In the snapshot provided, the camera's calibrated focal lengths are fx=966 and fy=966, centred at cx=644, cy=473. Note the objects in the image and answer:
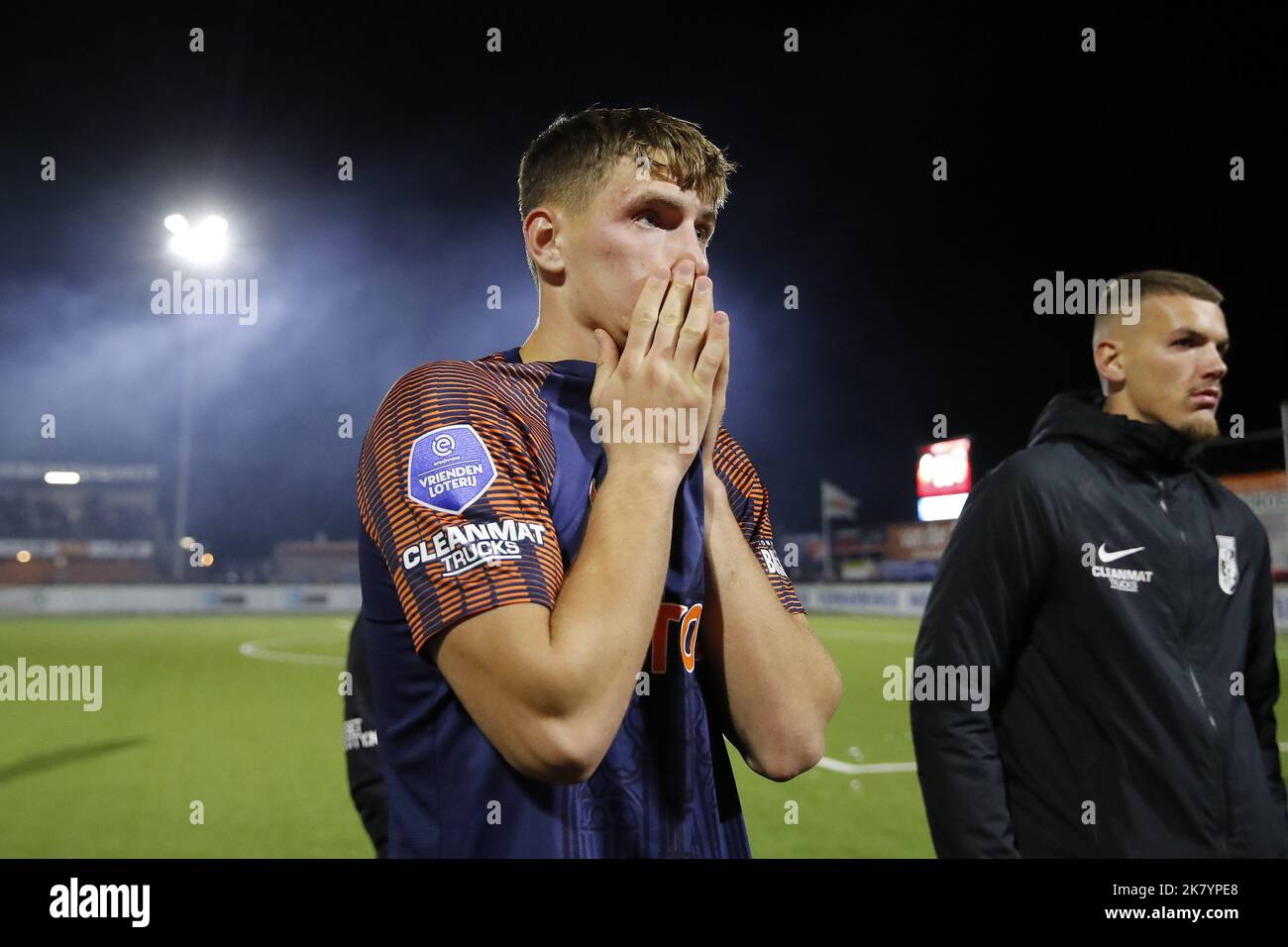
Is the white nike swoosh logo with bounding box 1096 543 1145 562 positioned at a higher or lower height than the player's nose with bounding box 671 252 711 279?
lower

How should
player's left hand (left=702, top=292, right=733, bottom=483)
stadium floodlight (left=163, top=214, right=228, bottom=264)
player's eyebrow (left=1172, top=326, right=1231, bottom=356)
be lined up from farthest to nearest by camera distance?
stadium floodlight (left=163, top=214, right=228, bottom=264)
player's eyebrow (left=1172, top=326, right=1231, bottom=356)
player's left hand (left=702, top=292, right=733, bottom=483)

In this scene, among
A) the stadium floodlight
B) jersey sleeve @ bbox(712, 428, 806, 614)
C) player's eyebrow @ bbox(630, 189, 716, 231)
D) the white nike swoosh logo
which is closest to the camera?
player's eyebrow @ bbox(630, 189, 716, 231)

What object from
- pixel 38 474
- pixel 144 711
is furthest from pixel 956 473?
pixel 38 474

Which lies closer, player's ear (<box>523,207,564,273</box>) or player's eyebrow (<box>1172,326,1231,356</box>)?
player's ear (<box>523,207,564,273</box>)

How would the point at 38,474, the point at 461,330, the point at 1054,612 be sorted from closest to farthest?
the point at 1054,612 < the point at 38,474 < the point at 461,330

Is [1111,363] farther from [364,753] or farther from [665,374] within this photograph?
[364,753]

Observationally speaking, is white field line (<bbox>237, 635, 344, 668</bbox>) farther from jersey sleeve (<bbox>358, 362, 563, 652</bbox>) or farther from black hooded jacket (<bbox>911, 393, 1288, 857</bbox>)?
jersey sleeve (<bbox>358, 362, 563, 652</bbox>)

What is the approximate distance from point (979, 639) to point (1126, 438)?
36.4 inches

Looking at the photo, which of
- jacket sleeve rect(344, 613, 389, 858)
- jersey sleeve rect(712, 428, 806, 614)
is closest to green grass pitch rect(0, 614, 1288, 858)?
jacket sleeve rect(344, 613, 389, 858)

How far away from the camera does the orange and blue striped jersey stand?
58.6 inches

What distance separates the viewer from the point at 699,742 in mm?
1727

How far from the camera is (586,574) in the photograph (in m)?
1.46
